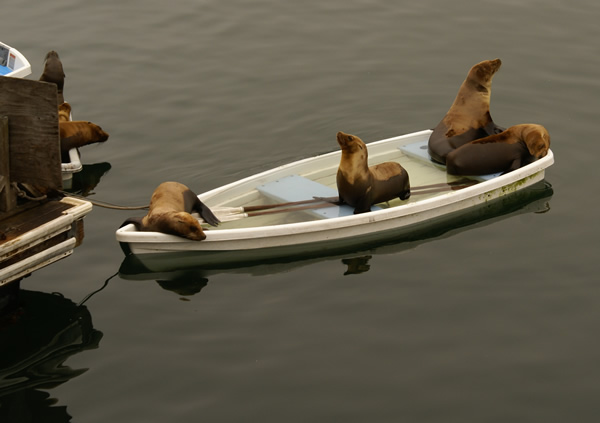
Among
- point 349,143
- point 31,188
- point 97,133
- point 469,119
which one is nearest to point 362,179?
point 349,143

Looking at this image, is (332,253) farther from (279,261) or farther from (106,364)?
(106,364)

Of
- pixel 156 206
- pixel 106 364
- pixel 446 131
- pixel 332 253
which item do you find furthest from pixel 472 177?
pixel 106 364

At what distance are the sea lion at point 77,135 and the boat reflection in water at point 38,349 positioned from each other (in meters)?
2.96

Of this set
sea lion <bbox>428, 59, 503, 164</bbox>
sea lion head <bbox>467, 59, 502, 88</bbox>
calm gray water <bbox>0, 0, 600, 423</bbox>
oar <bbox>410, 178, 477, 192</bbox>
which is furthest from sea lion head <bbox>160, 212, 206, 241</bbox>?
sea lion head <bbox>467, 59, 502, 88</bbox>

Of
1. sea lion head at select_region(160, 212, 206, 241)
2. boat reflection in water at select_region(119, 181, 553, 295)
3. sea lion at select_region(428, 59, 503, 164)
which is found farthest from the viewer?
sea lion at select_region(428, 59, 503, 164)

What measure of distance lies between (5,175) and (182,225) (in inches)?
70.1

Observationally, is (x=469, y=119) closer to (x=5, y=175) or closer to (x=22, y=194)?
(x=22, y=194)

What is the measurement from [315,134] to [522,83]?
355cm

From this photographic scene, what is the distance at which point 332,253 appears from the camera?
10.3 m

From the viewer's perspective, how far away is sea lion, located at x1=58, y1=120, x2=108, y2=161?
12.2 meters

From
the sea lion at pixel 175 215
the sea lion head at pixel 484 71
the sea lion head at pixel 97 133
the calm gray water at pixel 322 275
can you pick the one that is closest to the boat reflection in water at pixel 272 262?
the calm gray water at pixel 322 275

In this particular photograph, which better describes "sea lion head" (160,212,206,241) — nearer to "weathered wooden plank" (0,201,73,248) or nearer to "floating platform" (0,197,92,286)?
"floating platform" (0,197,92,286)

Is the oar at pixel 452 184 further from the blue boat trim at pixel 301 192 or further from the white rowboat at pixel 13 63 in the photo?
the white rowboat at pixel 13 63

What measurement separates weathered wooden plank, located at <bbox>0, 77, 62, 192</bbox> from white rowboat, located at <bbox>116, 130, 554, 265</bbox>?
1197 millimetres
